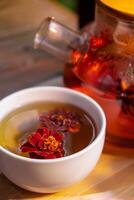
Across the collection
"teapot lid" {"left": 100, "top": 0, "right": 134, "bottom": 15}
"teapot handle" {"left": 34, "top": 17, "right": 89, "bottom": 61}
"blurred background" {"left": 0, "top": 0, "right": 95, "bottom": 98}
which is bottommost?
"blurred background" {"left": 0, "top": 0, "right": 95, "bottom": 98}

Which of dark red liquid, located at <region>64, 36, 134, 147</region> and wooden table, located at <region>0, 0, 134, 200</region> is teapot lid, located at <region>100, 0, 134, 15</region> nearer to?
dark red liquid, located at <region>64, 36, 134, 147</region>

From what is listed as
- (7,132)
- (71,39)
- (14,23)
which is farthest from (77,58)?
(14,23)

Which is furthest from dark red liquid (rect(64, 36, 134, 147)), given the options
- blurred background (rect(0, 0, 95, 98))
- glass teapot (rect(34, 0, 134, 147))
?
blurred background (rect(0, 0, 95, 98))

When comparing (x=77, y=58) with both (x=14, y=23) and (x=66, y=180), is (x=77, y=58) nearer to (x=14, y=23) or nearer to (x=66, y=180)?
(x=66, y=180)

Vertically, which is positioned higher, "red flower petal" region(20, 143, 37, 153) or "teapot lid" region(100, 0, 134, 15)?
"teapot lid" region(100, 0, 134, 15)

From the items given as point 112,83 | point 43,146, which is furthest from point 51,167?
point 112,83

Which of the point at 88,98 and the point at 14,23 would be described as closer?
the point at 88,98

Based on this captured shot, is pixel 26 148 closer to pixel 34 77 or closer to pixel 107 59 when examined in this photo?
pixel 107 59
